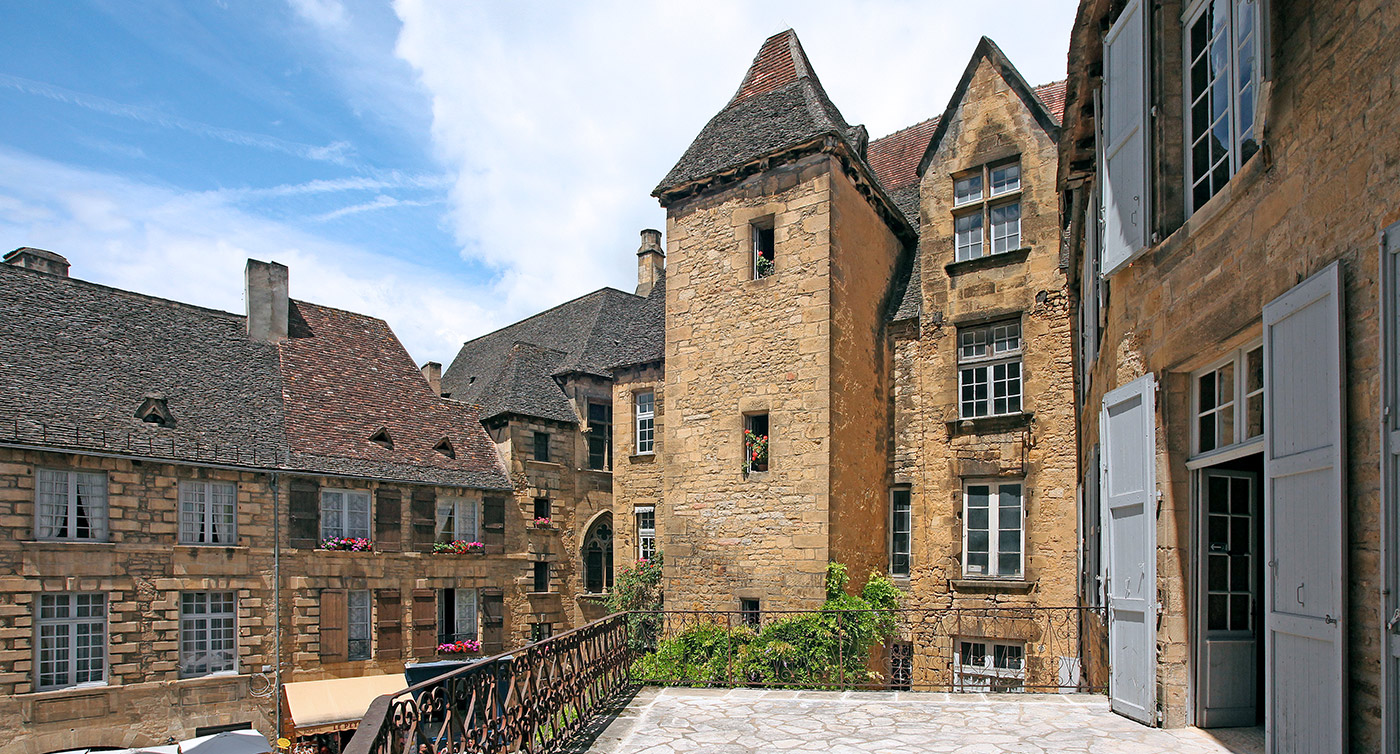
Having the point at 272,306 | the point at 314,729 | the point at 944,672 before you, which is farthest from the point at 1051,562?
the point at 272,306

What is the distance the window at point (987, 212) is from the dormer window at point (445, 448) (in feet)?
43.9

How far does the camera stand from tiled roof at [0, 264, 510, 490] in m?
17.2

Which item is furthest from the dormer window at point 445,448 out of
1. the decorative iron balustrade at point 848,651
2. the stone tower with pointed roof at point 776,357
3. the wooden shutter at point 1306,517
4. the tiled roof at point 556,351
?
the wooden shutter at point 1306,517

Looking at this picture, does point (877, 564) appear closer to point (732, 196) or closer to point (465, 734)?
point (732, 196)

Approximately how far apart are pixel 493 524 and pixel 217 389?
6.95 m

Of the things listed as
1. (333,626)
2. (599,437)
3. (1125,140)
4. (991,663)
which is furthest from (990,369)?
(333,626)

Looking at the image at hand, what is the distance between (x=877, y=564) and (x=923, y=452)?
1.99 m

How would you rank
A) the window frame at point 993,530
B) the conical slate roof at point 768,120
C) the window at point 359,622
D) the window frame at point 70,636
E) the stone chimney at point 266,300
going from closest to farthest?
the window frame at point 993,530
the conical slate roof at point 768,120
the window frame at point 70,636
the window at point 359,622
the stone chimney at point 266,300

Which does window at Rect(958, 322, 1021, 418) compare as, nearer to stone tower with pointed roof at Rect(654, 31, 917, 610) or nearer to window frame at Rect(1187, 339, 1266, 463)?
stone tower with pointed roof at Rect(654, 31, 917, 610)

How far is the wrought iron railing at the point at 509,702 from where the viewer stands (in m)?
4.96

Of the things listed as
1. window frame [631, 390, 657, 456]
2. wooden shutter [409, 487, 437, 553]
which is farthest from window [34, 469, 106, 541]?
window frame [631, 390, 657, 456]

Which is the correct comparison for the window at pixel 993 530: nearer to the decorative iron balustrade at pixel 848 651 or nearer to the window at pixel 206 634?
the decorative iron balustrade at pixel 848 651

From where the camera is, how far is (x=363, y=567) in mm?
19875

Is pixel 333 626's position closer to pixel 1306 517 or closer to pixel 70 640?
pixel 70 640
